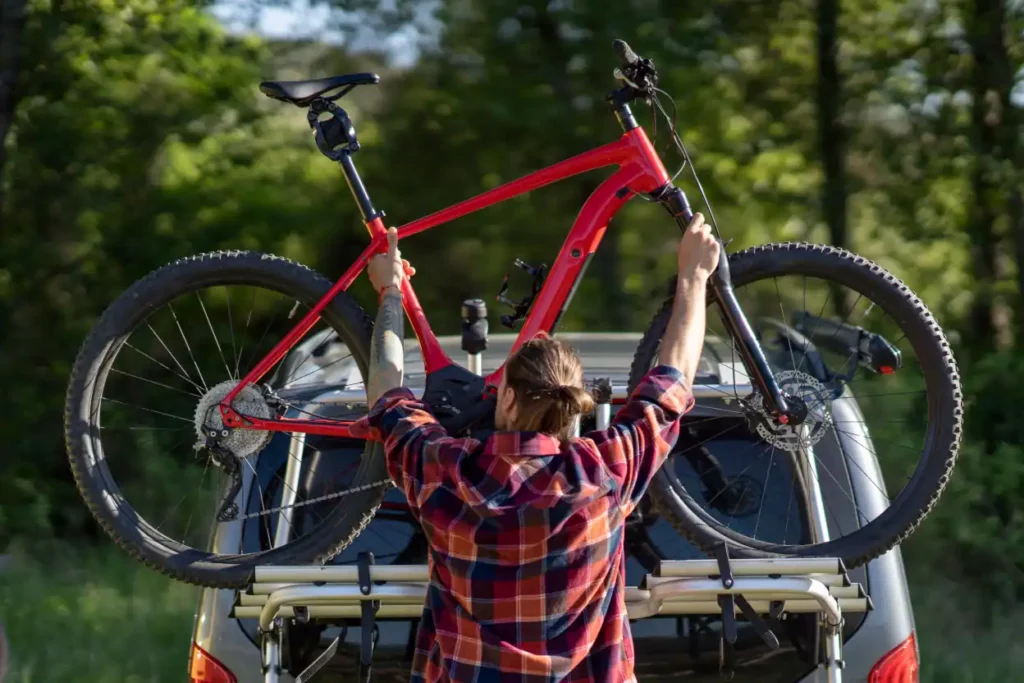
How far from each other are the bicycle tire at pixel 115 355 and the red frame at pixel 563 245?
107mm

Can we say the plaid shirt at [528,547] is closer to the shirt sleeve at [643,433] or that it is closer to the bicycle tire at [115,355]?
the shirt sleeve at [643,433]

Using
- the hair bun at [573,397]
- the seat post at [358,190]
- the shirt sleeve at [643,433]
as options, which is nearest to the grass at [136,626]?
the seat post at [358,190]

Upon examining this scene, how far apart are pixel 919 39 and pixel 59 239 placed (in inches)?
235

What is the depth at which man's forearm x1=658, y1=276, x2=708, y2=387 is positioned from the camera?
2836 millimetres

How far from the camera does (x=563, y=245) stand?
3.52 m

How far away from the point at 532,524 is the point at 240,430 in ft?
4.20

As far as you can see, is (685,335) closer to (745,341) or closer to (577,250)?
(745,341)

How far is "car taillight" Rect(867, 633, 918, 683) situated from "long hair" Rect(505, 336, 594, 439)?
107 centimetres

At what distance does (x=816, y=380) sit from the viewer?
3465 mm

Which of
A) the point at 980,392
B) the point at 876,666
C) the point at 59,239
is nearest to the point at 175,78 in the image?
the point at 59,239

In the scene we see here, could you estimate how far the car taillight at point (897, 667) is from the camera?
306 centimetres

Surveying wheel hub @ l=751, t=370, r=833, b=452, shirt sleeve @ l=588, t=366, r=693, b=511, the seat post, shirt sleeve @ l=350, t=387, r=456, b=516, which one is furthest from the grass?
shirt sleeve @ l=350, t=387, r=456, b=516

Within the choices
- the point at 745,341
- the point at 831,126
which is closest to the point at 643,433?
the point at 745,341

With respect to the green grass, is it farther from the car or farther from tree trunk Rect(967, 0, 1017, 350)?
tree trunk Rect(967, 0, 1017, 350)
